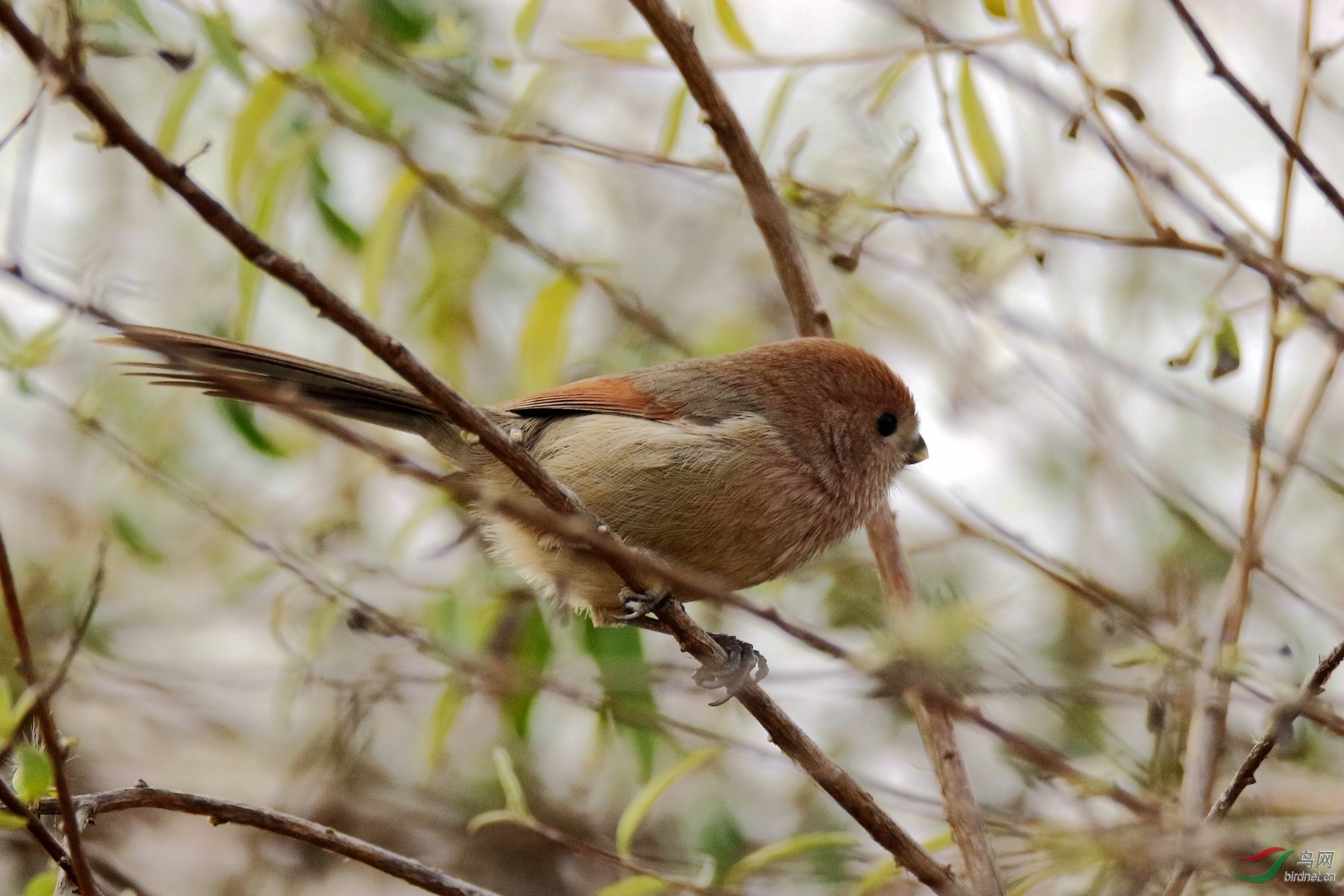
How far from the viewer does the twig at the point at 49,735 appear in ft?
6.17

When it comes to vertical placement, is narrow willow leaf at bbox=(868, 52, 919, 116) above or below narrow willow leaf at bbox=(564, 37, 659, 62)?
below

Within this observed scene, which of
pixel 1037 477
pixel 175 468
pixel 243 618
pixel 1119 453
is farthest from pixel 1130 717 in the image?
pixel 243 618

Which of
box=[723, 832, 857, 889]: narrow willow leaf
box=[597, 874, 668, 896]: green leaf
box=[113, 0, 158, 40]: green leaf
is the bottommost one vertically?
box=[597, 874, 668, 896]: green leaf

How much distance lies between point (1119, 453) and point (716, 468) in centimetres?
113

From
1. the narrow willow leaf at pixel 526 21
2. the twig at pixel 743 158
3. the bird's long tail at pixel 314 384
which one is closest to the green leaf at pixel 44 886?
the bird's long tail at pixel 314 384

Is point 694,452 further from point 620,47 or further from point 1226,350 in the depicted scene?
point 1226,350

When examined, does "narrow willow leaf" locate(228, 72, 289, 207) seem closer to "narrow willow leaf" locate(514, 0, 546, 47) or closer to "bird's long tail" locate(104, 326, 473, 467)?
"bird's long tail" locate(104, 326, 473, 467)

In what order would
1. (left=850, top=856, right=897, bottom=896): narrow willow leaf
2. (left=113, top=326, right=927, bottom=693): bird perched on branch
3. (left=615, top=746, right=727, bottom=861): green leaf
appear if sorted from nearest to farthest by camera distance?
1. (left=850, top=856, right=897, bottom=896): narrow willow leaf
2. (left=615, top=746, right=727, bottom=861): green leaf
3. (left=113, top=326, right=927, bottom=693): bird perched on branch

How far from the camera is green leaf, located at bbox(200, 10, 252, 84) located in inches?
125

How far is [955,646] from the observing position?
207 centimetres

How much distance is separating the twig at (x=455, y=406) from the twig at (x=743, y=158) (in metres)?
1.13

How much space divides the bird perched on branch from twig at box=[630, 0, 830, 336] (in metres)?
0.30

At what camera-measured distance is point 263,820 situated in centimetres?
228

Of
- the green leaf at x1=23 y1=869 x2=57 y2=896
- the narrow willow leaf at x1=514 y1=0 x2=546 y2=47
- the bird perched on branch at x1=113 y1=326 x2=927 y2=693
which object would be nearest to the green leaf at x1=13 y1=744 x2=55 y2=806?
the green leaf at x1=23 y1=869 x2=57 y2=896
